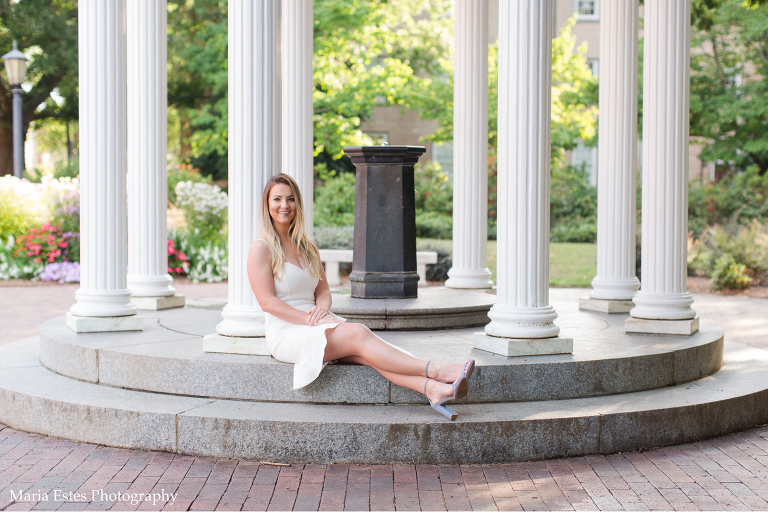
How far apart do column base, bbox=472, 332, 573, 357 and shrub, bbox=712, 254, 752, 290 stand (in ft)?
40.6

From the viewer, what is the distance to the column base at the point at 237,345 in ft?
23.2

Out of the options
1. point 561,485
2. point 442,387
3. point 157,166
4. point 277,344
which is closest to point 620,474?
point 561,485

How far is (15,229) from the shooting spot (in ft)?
61.2

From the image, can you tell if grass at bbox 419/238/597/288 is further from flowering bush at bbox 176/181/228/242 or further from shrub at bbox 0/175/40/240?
shrub at bbox 0/175/40/240

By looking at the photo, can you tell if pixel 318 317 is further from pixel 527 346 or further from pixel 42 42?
pixel 42 42

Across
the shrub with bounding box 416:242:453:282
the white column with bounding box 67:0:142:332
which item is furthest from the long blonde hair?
the shrub with bounding box 416:242:453:282

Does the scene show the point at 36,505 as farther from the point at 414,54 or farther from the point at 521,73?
the point at 414,54

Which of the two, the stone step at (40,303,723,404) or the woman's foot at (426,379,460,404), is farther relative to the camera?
the stone step at (40,303,723,404)

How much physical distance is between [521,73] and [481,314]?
3328 millimetres

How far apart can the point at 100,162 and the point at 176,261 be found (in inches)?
405

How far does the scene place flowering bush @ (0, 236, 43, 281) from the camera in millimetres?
18078

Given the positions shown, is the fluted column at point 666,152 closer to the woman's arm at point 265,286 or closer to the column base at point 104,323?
the woman's arm at point 265,286

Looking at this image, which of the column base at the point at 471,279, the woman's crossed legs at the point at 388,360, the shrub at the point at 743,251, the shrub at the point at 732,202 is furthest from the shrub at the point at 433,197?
the woman's crossed legs at the point at 388,360

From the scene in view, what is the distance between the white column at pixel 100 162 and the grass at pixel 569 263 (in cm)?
1242
